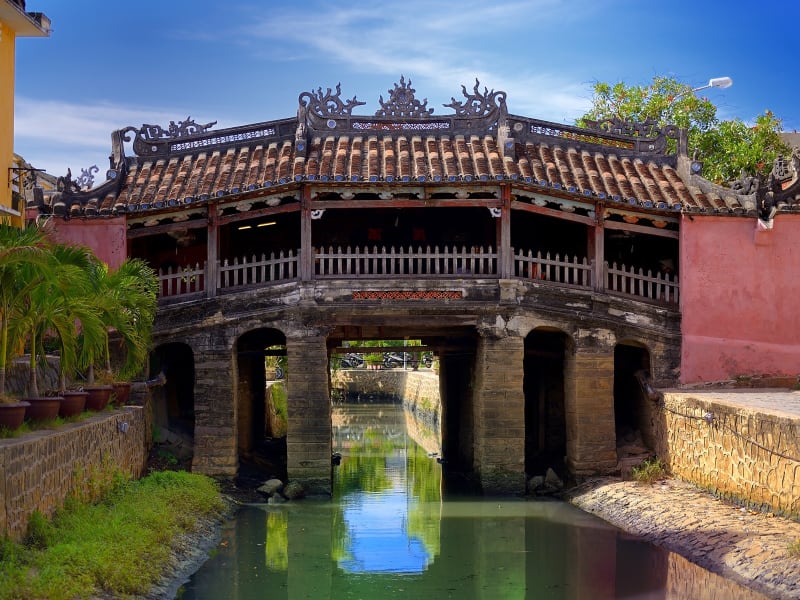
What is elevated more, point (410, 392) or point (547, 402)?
point (547, 402)

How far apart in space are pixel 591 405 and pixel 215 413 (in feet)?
21.4

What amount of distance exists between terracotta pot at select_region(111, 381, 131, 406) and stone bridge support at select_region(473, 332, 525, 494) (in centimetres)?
593

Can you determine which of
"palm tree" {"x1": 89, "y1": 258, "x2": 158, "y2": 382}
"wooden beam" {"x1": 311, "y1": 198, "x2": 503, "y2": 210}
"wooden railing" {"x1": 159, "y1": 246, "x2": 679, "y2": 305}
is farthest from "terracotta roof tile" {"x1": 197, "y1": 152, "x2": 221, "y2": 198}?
"wooden beam" {"x1": 311, "y1": 198, "x2": 503, "y2": 210}

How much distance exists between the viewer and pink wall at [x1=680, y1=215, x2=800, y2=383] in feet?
63.5

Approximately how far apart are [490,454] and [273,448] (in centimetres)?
671

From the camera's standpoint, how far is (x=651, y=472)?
17.4m

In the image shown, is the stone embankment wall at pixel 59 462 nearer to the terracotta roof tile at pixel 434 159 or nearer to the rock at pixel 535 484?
the terracotta roof tile at pixel 434 159

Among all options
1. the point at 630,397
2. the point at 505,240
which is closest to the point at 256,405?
the point at 505,240

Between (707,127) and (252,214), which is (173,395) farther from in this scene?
(707,127)

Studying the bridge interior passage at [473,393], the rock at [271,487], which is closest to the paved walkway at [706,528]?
the bridge interior passage at [473,393]

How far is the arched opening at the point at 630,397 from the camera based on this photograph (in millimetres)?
19297

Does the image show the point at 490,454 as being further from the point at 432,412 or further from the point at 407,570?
the point at 432,412

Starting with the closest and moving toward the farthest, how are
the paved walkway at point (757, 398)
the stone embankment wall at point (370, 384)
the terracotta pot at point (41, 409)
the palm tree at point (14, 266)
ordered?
the palm tree at point (14, 266), the terracotta pot at point (41, 409), the paved walkway at point (757, 398), the stone embankment wall at point (370, 384)

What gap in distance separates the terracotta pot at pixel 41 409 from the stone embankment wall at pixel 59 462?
24 centimetres
